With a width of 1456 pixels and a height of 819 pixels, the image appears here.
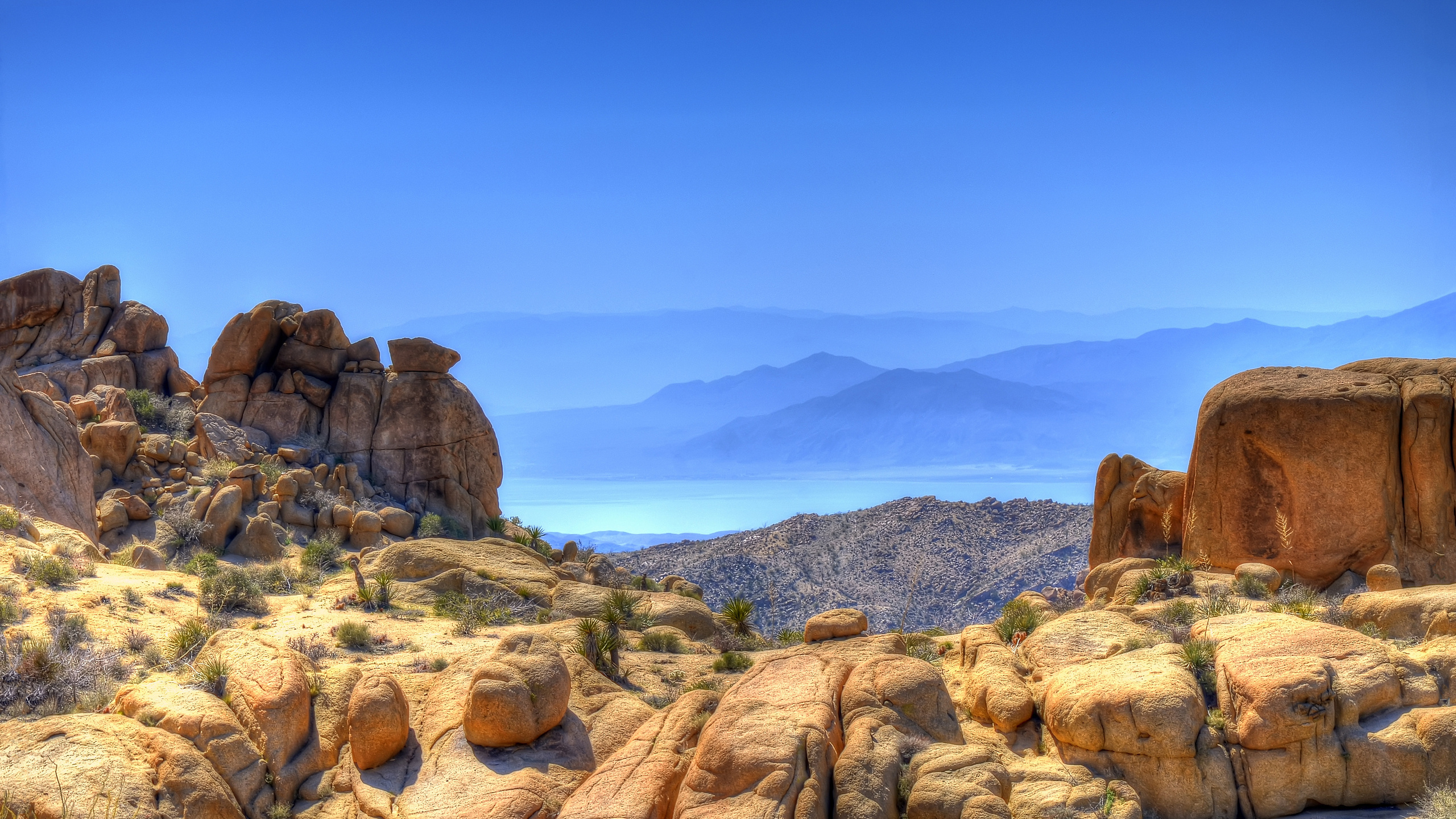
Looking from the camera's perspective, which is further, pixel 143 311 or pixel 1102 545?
pixel 143 311

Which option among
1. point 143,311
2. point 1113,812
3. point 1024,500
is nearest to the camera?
point 1113,812

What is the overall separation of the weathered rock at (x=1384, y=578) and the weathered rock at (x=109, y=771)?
17933 mm

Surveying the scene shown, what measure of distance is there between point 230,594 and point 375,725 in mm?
8587

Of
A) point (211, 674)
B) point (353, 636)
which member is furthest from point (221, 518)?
point (211, 674)

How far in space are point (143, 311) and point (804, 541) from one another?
124ft

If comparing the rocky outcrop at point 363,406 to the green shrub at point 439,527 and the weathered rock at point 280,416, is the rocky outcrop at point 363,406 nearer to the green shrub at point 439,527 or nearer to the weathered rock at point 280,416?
the weathered rock at point 280,416

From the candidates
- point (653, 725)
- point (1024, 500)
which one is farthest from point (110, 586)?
point (1024, 500)

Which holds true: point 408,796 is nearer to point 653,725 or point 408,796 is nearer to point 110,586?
point 653,725

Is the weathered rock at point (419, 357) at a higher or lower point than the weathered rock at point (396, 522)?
higher

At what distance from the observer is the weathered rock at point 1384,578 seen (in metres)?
17.5

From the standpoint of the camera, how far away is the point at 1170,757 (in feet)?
40.9

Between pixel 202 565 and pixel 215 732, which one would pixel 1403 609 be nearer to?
pixel 215 732

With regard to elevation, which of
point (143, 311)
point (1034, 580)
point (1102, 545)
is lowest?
point (1034, 580)

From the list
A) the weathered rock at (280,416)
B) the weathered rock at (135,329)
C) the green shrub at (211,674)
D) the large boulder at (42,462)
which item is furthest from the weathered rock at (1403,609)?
the weathered rock at (135,329)
